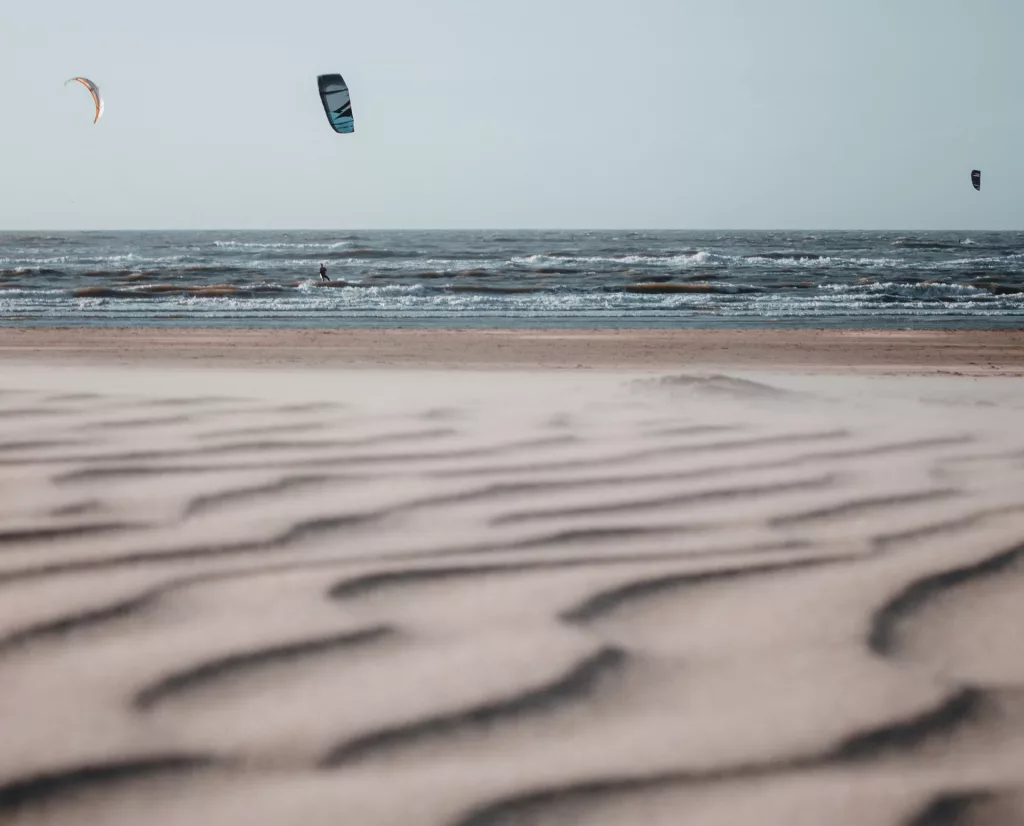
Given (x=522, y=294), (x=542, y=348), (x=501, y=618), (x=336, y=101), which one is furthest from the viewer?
(x=522, y=294)

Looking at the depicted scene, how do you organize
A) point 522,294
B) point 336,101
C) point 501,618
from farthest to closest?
point 522,294 < point 336,101 < point 501,618

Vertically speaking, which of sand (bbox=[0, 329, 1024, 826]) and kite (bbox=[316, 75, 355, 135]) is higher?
kite (bbox=[316, 75, 355, 135])

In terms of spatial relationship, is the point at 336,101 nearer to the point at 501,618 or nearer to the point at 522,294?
the point at 522,294

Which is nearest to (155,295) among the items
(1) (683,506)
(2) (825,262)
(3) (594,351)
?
(3) (594,351)

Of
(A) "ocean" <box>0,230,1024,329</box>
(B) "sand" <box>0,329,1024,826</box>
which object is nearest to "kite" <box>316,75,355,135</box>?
(A) "ocean" <box>0,230,1024,329</box>

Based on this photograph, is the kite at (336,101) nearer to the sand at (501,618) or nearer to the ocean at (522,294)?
the ocean at (522,294)

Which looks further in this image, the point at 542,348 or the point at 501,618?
the point at 542,348

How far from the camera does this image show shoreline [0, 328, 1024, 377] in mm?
7770

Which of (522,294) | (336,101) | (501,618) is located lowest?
(501,618)

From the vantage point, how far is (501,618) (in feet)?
4.50

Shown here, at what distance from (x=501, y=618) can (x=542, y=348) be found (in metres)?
7.61

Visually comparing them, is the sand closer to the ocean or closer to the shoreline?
the shoreline

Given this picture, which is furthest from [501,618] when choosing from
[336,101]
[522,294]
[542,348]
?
[522,294]

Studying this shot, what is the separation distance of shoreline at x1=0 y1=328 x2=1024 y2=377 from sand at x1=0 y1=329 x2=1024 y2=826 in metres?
5.10
